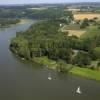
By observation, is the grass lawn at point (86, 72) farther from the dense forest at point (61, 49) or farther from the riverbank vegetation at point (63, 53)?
the dense forest at point (61, 49)

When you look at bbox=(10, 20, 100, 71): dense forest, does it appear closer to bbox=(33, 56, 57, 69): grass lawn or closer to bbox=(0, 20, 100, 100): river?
bbox=(33, 56, 57, 69): grass lawn

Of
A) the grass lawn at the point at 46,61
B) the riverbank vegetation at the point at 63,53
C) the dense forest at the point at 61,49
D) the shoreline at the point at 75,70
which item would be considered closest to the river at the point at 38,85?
the shoreline at the point at 75,70

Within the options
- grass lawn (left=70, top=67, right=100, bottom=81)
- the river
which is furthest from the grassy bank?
the river

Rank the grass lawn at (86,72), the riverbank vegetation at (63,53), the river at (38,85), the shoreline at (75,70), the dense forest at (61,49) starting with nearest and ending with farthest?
the river at (38,85), the grass lawn at (86,72), the shoreline at (75,70), the riverbank vegetation at (63,53), the dense forest at (61,49)

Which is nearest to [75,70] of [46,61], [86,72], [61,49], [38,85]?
[86,72]

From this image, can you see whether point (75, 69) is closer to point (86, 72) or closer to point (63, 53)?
point (86, 72)
